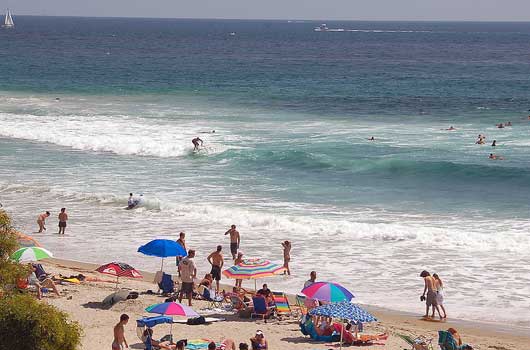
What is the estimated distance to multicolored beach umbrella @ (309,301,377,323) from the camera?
15.2 meters

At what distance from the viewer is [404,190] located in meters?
32.7

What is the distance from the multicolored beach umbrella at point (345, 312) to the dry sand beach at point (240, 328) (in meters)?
0.96

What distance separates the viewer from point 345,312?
1534 cm

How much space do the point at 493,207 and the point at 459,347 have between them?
1521cm

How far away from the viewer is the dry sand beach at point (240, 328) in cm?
1659

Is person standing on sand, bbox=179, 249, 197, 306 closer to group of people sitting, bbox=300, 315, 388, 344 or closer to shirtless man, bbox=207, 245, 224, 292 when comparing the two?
shirtless man, bbox=207, 245, 224, 292

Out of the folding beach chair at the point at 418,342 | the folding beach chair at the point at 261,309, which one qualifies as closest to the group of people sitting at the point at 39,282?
the folding beach chair at the point at 261,309

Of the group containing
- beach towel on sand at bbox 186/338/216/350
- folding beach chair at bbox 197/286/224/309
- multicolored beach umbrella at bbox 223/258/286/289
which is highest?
multicolored beach umbrella at bbox 223/258/286/289

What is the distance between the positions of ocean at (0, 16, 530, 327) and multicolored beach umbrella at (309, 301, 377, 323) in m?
4.30

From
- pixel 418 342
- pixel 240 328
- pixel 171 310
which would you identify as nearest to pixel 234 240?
pixel 240 328

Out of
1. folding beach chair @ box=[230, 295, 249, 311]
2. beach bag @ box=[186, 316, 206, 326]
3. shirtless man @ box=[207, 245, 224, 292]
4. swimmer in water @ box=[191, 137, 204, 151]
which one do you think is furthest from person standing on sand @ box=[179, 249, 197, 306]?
swimmer in water @ box=[191, 137, 204, 151]

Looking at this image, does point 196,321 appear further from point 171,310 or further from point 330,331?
point 330,331

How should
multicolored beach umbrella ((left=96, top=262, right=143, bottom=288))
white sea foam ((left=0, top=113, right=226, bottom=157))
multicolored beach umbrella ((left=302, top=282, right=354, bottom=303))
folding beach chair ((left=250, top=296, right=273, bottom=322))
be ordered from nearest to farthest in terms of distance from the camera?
multicolored beach umbrella ((left=302, top=282, right=354, bottom=303)) < folding beach chair ((left=250, top=296, right=273, bottom=322)) < multicolored beach umbrella ((left=96, top=262, right=143, bottom=288)) < white sea foam ((left=0, top=113, right=226, bottom=157))

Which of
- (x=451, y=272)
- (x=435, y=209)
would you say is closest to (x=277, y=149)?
(x=435, y=209)
